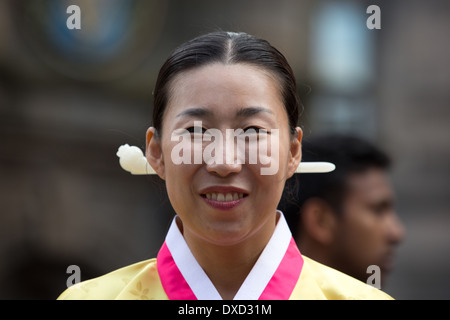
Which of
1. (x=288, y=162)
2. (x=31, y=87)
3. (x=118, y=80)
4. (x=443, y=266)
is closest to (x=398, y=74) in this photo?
(x=443, y=266)

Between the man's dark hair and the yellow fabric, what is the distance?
0.84 metres

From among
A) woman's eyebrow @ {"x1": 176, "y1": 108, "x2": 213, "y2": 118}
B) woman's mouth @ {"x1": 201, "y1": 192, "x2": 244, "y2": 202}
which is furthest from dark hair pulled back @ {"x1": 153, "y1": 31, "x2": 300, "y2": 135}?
woman's mouth @ {"x1": 201, "y1": 192, "x2": 244, "y2": 202}

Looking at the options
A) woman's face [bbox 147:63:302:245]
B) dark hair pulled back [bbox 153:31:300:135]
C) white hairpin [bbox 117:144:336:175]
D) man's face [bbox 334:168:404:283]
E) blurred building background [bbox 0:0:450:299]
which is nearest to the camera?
woman's face [bbox 147:63:302:245]

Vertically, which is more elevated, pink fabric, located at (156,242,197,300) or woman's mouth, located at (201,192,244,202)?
woman's mouth, located at (201,192,244,202)

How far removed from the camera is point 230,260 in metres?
1.92

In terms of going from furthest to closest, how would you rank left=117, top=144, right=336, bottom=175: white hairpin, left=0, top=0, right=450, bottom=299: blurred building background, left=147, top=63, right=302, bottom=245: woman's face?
1. left=0, top=0, right=450, bottom=299: blurred building background
2. left=117, top=144, right=336, bottom=175: white hairpin
3. left=147, top=63, right=302, bottom=245: woman's face

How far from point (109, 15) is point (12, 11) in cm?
75

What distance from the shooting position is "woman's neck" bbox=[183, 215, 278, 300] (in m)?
1.91

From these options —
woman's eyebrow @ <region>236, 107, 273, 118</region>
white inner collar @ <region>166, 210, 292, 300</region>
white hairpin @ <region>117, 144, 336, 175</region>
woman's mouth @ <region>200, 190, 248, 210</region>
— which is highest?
woman's eyebrow @ <region>236, 107, 273, 118</region>

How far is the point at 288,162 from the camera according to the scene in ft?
6.25

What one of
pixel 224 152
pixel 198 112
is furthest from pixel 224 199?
pixel 198 112

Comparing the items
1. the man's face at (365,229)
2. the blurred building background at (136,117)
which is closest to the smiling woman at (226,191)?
the man's face at (365,229)

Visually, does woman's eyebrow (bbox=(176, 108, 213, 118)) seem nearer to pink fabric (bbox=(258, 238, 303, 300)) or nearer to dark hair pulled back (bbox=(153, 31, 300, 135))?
dark hair pulled back (bbox=(153, 31, 300, 135))

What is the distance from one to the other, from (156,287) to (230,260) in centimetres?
22
